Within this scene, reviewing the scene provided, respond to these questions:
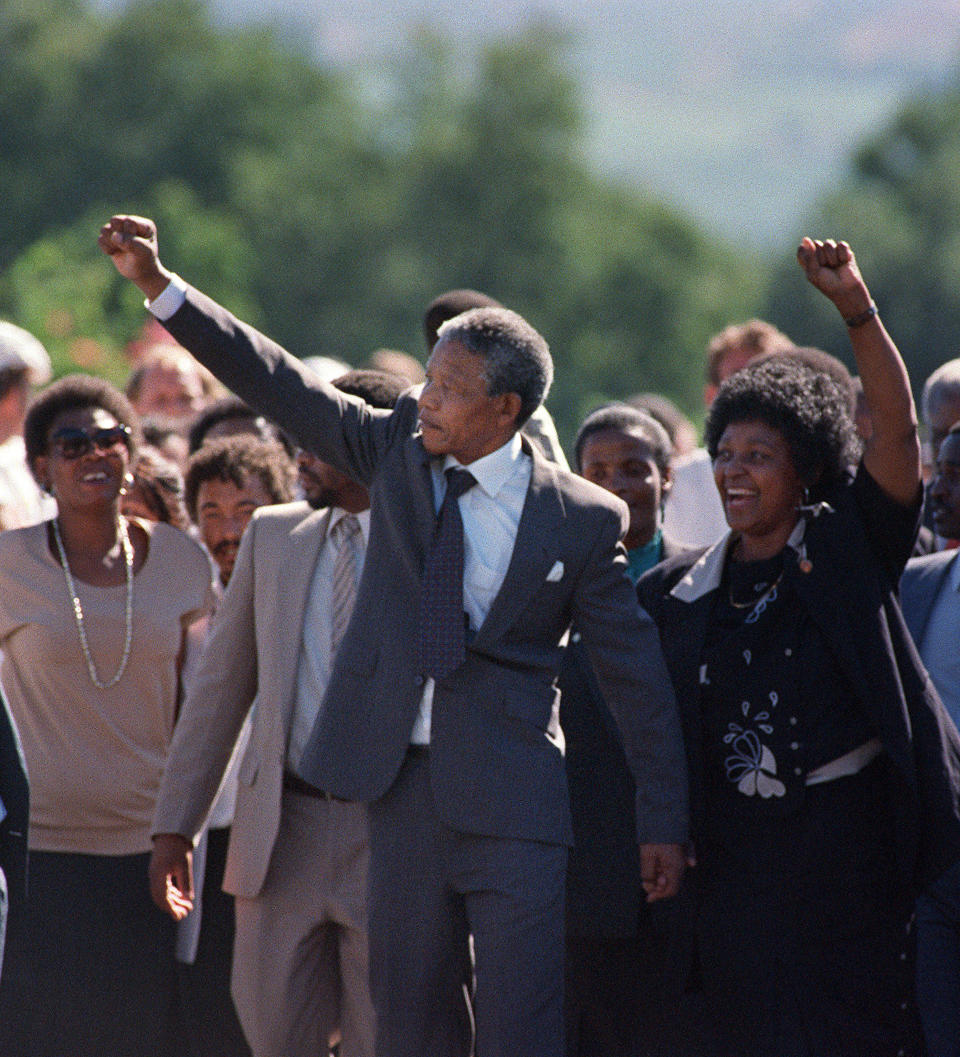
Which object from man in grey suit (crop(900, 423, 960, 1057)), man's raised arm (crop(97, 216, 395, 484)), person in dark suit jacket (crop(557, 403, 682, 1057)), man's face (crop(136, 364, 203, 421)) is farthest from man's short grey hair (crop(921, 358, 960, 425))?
man's face (crop(136, 364, 203, 421))

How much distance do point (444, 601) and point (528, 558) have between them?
9.5 inches

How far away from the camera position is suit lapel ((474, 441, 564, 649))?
4.87 metres

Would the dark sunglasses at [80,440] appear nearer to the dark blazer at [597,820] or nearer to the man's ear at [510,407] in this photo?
the dark blazer at [597,820]

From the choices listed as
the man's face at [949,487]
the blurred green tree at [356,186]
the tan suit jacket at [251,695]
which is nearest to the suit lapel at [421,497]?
the tan suit jacket at [251,695]

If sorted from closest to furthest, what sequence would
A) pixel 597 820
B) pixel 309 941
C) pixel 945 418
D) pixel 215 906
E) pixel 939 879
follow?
pixel 939 879 → pixel 309 941 → pixel 597 820 → pixel 215 906 → pixel 945 418

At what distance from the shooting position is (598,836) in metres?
5.75

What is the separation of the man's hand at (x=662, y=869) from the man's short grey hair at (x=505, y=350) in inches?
45.0

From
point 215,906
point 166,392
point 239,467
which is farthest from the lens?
point 166,392

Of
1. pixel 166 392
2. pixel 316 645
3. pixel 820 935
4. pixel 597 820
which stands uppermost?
pixel 166 392

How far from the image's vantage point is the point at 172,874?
5.71 metres

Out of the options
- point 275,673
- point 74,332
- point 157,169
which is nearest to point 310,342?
point 157,169

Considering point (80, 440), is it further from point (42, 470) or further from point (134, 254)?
point (134, 254)

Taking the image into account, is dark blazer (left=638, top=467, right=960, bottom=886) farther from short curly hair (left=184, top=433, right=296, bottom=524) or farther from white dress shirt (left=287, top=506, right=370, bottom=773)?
short curly hair (left=184, top=433, right=296, bottom=524)

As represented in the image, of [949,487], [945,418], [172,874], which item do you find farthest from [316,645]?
[945,418]
